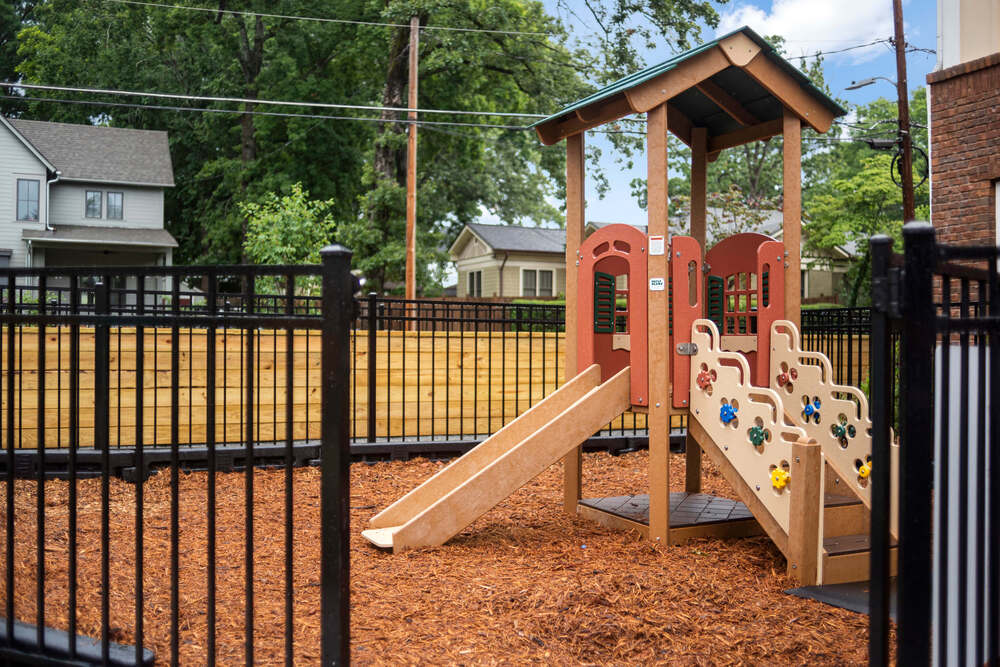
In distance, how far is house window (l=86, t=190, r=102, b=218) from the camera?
29.4 m

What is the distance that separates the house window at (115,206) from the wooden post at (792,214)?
94.7 ft

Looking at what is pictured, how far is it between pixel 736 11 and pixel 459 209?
16291 millimetres

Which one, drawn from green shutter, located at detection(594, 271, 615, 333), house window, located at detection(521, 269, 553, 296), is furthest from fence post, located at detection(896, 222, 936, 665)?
house window, located at detection(521, 269, 553, 296)

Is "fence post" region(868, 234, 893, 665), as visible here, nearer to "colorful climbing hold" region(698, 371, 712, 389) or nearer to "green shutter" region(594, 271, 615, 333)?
"colorful climbing hold" region(698, 371, 712, 389)

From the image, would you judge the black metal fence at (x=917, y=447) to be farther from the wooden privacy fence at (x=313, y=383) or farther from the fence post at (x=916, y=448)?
the wooden privacy fence at (x=313, y=383)

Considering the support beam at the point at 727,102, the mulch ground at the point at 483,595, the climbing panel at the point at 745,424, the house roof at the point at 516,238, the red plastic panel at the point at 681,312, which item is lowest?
the mulch ground at the point at 483,595

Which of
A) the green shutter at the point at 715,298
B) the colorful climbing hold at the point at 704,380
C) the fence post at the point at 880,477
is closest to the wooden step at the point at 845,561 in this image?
the colorful climbing hold at the point at 704,380

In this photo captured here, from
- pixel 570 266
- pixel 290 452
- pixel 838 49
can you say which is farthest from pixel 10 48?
pixel 290 452

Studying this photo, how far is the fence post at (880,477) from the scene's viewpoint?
2217mm

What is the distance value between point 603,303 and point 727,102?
193cm

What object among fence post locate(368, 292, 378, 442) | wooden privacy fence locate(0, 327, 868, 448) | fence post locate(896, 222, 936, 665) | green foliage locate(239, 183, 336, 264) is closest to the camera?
fence post locate(896, 222, 936, 665)

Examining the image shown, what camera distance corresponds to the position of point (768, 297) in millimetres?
5914

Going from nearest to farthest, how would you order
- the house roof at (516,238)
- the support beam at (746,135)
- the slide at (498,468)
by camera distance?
the slide at (498,468)
the support beam at (746,135)
the house roof at (516,238)

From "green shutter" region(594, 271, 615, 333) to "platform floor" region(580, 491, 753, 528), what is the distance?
4.57 feet
